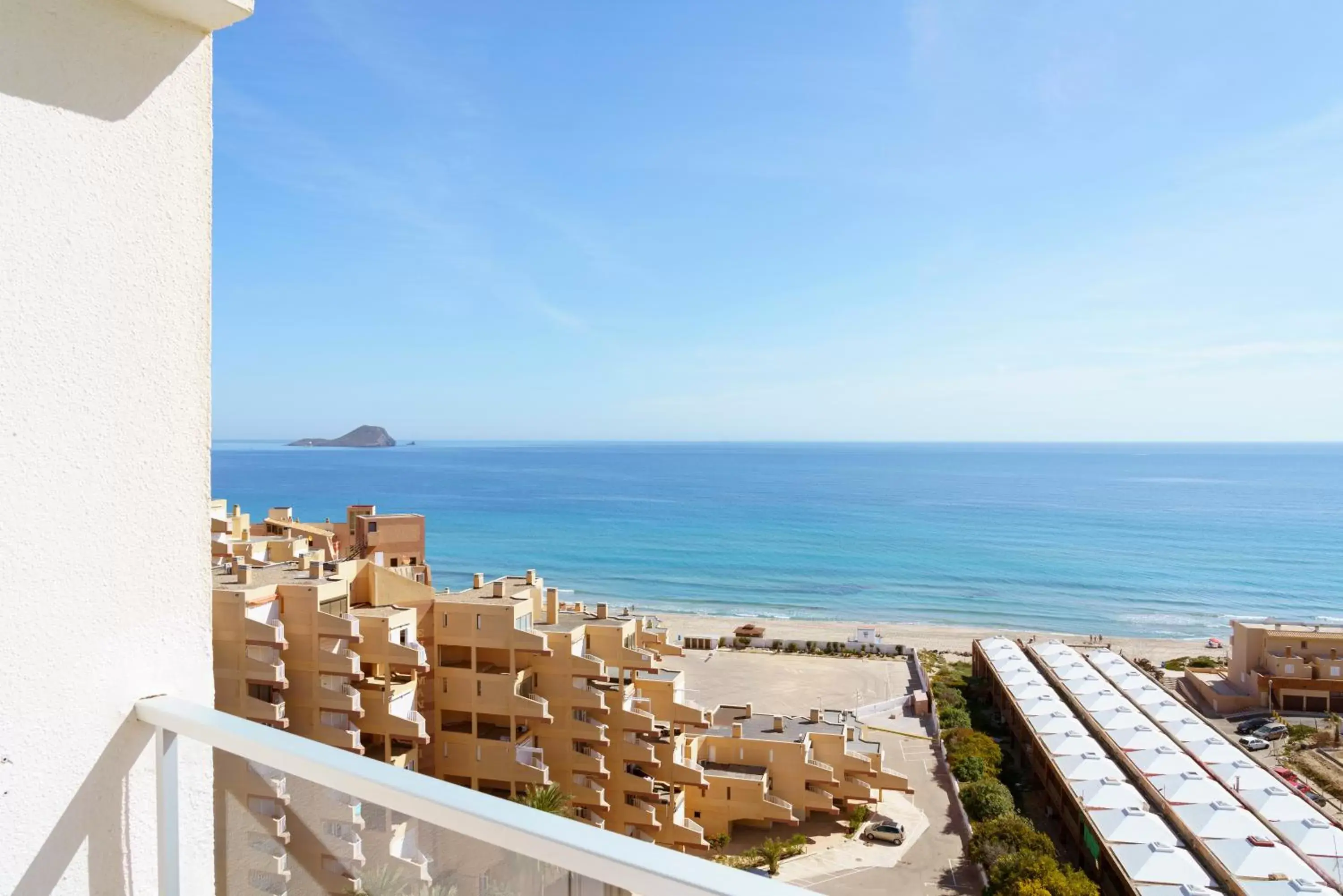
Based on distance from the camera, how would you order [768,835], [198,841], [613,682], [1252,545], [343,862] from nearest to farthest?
[343,862]
[198,841]
[613,682]
[768,835]
[1252,545]

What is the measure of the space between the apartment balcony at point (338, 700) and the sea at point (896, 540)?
31000 mm

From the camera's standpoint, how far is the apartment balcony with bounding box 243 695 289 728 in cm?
Answer: 1103

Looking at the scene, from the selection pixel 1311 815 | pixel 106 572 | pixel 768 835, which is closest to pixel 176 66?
pixel 106 572

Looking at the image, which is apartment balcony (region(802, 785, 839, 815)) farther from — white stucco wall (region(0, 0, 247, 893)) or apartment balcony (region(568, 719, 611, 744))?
white stucco wall (region(0, 0, 247, 893))

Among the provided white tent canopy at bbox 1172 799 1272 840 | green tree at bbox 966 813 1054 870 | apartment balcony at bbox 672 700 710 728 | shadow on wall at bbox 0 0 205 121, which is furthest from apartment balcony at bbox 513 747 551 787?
shadow on wall at bbox 0 0 205 121

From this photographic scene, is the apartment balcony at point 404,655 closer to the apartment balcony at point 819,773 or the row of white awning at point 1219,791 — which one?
the apartment balcony at point 819,773

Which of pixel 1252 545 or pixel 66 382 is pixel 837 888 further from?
pixel 1252 545

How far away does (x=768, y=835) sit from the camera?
1543 centimetres

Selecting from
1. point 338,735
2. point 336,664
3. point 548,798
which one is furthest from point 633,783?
point 336,664

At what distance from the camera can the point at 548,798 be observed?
11156mm

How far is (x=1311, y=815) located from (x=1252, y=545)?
5520cm

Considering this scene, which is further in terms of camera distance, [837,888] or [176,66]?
[837,888]

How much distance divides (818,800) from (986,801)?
10.2ft

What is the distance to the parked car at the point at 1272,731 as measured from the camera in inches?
828
